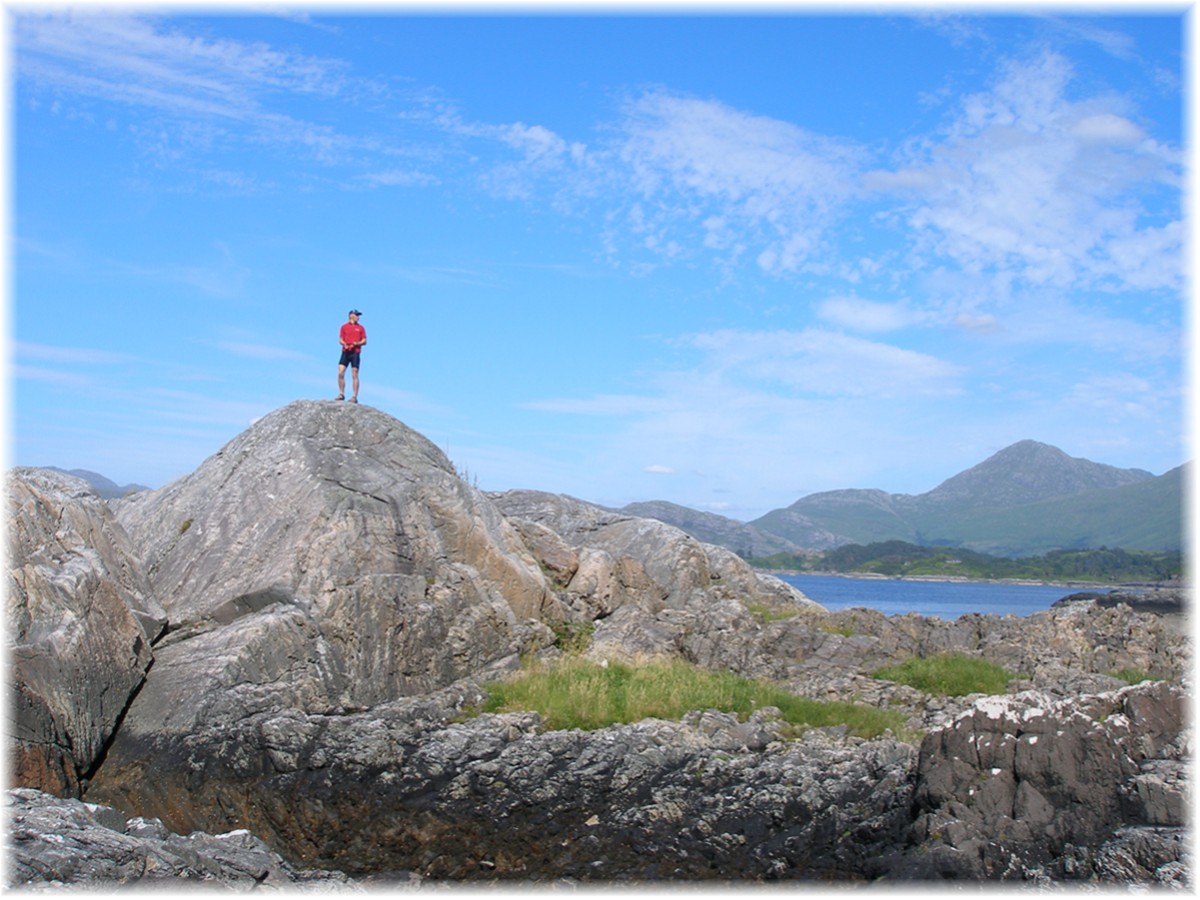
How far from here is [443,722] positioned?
2092 centimetres

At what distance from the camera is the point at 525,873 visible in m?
15.6

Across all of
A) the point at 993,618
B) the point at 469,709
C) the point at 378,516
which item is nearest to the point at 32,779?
the point at 469,709

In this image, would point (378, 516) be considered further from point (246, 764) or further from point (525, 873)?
point (525, 873)

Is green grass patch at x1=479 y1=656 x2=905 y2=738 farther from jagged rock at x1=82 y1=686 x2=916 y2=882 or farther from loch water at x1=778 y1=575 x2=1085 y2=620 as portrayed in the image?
loch water at x1=778 y1=575 x2=1085 y2=620

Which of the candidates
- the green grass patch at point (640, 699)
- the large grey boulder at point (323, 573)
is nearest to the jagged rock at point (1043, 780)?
the green grass patch at point (640, 699)

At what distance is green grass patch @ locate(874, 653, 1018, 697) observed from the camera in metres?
25.2

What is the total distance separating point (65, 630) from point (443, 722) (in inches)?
275

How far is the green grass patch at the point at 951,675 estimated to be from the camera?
25188mm

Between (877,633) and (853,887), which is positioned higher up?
(877,633)

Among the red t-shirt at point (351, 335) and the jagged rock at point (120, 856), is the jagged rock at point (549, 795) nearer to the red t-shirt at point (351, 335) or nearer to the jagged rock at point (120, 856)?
the jagged rock at point (120, 856)

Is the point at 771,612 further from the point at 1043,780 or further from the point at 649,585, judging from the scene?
the point at 1043,780

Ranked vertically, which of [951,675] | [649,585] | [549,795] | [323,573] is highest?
[323,573]

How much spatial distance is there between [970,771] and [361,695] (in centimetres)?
1213

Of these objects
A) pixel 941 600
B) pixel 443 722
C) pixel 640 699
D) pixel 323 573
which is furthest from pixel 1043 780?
pixel 941 600
